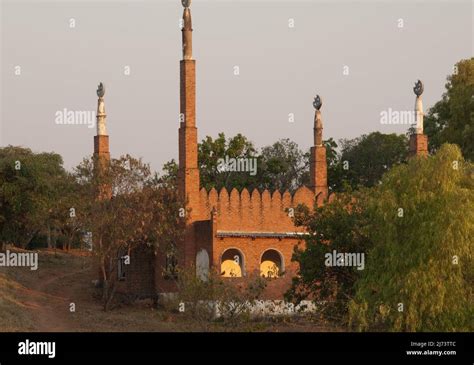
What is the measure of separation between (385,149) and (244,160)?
1512cm

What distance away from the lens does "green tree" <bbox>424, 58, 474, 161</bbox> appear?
58344 mm

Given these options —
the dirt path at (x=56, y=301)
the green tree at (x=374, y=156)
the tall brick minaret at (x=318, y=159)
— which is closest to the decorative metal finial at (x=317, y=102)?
the tall brick minaret at (x=318, y=159)

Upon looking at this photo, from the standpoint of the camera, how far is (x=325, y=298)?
133 ft

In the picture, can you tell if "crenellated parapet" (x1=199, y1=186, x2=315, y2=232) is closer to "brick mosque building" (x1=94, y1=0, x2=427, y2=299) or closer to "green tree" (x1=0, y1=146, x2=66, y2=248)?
"brick mosque building" (x1=94, y1=0, x2=427, y2=299)

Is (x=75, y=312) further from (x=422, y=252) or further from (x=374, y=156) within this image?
(x=374, y=156)

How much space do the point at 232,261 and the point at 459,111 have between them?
16.8 metres

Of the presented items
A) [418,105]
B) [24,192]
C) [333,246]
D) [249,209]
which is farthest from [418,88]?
[24,192]

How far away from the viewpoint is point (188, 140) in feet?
166

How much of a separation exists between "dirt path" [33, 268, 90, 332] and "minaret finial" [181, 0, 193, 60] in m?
12.5

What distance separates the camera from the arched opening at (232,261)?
50.1m

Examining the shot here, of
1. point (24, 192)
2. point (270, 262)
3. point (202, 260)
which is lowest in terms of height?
point (270, 262)

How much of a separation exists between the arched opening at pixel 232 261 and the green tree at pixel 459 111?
45.7ft
